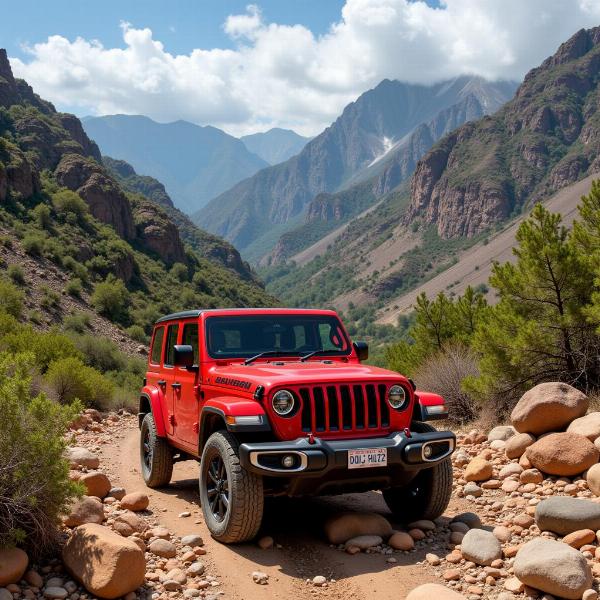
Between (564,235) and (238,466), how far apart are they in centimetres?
839

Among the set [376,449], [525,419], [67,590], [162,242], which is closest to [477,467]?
[525,419]

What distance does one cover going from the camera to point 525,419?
26.3 ft

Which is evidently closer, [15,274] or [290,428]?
[290,428]

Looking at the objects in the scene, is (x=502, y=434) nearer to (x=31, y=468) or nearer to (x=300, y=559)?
(x=300, y=559)

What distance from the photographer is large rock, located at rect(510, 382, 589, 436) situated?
309 inches

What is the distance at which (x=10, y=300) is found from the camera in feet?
97.1

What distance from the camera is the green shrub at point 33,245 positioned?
40.3 metres

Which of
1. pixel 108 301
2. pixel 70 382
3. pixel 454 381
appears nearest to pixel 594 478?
pixel 454 381

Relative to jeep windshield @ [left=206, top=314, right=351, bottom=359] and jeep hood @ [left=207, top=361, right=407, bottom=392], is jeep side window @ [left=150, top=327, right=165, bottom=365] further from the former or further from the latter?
jeep hood @ [left=207, top=361, right=407, bottom=392]

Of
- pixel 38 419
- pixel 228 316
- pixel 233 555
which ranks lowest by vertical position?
pixel 233 555

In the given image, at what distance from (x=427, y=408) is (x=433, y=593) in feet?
6.55

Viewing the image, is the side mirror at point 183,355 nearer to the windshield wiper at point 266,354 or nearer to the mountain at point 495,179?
the windshield wiper at point 266,354

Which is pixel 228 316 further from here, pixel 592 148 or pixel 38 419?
pixel 592 148

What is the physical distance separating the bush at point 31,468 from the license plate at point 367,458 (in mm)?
2175
